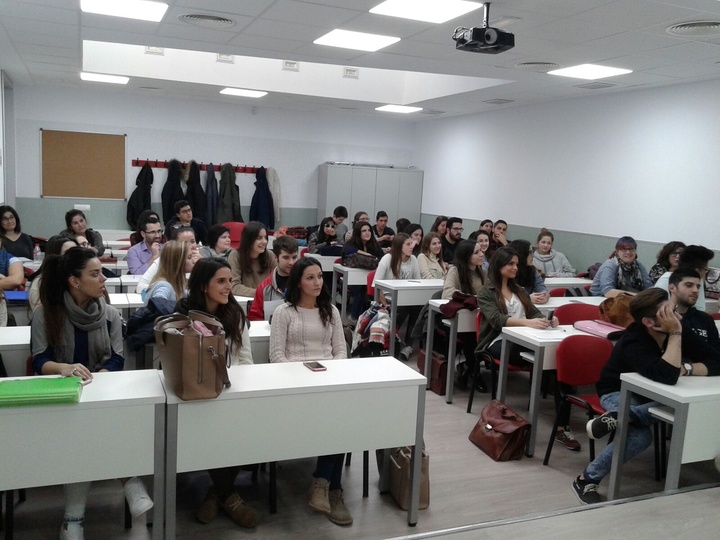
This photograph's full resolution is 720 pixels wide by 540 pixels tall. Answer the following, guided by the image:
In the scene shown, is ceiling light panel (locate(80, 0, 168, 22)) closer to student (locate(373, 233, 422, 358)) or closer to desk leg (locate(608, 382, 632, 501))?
student (locate(373, 233, 422, 358))

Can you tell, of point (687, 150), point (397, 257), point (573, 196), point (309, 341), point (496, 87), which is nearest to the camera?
point (309, 341)

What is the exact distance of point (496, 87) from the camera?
7.70 metres

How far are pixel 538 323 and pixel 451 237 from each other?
3.87 meters

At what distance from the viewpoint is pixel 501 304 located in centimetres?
462

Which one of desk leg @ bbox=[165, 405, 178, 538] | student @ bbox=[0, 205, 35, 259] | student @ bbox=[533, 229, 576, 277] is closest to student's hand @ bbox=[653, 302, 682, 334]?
desk leg @ bbox=[165, 405, 178, 538]

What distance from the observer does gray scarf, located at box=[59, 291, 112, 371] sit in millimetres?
2936

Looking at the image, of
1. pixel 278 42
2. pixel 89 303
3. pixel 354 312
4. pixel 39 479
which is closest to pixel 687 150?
pixel 354 312

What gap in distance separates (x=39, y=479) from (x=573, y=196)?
768cm

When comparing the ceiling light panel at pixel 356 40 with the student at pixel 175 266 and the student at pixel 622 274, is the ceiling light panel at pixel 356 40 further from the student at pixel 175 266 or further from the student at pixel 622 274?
the student at pixel 622 274

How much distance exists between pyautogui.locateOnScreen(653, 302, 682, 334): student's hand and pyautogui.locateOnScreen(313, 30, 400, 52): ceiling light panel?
3.21 meters

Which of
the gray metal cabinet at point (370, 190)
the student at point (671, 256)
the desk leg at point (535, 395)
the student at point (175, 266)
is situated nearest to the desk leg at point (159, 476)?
the student at point (175, 266)

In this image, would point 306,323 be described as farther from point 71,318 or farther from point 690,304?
point 690,304

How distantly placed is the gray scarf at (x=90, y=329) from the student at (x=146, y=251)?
2.71 m

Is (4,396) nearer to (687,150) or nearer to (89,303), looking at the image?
(89,303)
